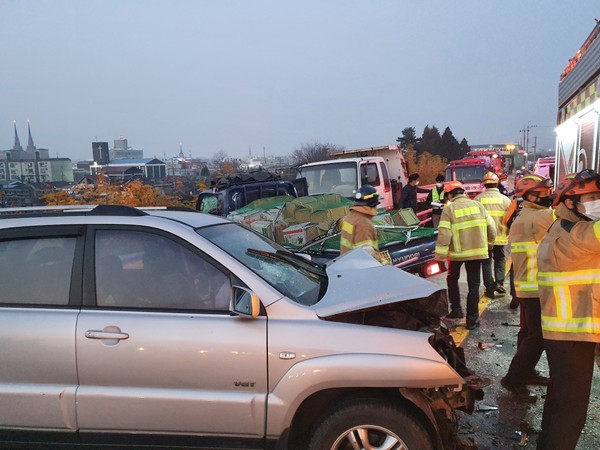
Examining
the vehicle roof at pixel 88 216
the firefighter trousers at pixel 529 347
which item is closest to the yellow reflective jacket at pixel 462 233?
the firefighter trousers at pixel 529 347

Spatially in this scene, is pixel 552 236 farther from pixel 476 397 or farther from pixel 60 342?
pixel 60 342

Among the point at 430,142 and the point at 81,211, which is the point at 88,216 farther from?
the point at 430,142

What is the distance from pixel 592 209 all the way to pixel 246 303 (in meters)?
2.25

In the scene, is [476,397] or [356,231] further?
[356,231]

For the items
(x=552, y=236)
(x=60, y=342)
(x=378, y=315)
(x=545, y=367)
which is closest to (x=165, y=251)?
(x=60, y=342)

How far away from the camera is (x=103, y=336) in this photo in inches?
105

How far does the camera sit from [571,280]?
9.59 feet

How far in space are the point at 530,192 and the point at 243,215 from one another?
4.90 m

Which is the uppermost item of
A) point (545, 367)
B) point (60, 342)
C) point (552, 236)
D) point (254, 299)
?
point (552, 236)

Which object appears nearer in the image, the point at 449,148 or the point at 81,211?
Answer: the point at 81,211

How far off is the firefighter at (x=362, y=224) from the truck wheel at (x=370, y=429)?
105 inches

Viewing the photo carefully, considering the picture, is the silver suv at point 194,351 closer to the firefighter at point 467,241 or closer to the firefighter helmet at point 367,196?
the firefighter helmet at point 367,196

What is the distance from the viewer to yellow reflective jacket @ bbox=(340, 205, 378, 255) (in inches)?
203

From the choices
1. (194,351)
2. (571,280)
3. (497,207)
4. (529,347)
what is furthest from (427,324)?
(497,207)
